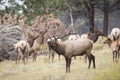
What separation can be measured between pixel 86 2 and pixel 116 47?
65.4 ft

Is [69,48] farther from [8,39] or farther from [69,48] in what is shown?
[8,39]

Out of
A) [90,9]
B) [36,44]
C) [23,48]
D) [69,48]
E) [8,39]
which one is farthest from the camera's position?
[90,9]

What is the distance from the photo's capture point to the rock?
82.9ft

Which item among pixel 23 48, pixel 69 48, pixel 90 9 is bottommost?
pixel 23 48

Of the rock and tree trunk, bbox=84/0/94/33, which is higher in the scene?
tree trunk, bbox=84/0/94/33

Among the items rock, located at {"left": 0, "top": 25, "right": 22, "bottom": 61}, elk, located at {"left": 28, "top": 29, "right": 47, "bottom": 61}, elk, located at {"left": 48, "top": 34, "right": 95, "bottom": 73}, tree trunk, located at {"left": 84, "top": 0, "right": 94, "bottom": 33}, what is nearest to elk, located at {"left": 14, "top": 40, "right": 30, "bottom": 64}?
elk, located at {"left": 28, "top": 29, "right": 47, "bottom": 61}

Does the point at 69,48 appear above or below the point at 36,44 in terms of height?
above

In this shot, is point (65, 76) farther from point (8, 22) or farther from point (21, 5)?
point (21, 5)

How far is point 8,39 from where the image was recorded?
26.0 m

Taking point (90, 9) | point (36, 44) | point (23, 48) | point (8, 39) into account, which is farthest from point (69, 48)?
point (90, 9)

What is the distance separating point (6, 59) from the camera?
25.2 m

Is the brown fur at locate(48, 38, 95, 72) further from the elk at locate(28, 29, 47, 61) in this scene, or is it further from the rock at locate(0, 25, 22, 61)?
the rock at locate(0, 25, 22, 61)

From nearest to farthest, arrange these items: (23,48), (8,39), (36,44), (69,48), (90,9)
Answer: (69,48), (23,48), (36,44), (8,39), (90,9)

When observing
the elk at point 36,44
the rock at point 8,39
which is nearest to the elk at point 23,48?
the elk at point 36,44
